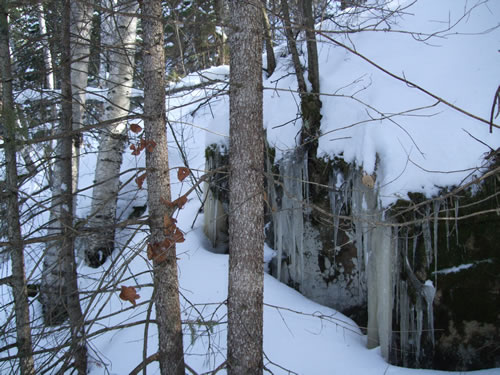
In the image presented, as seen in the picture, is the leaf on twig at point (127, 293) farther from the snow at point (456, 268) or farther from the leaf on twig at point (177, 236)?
the snow at point (456, 268)

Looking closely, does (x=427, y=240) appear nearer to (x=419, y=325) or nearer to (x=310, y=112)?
(x=419, y=325)

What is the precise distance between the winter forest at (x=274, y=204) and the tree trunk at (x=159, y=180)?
0.03 feet

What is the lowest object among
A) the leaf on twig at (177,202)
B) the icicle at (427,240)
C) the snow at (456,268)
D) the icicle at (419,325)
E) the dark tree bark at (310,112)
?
the icicle at (419,325)

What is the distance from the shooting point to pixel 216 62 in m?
11.4

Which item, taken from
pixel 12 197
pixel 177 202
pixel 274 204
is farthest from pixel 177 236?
pixel 274 204

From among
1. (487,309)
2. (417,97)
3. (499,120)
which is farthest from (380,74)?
(487,309)

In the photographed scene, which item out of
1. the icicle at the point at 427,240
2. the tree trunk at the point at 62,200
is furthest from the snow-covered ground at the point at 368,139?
the tree trunk at the point at 62,200

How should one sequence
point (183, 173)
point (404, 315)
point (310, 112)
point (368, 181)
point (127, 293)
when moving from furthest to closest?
point (310, 112), point (404, 315), point (368, 181), point (183, 173), point (127, 293)

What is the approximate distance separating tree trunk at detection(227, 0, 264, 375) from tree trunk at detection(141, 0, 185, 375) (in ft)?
1.36

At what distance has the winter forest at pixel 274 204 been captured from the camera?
2486 mm

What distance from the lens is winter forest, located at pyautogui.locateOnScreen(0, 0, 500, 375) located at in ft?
8.16

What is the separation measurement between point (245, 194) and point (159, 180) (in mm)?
599

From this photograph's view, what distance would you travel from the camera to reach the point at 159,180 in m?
2.63

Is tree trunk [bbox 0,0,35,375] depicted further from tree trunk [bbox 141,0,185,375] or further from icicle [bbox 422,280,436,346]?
icicle [bbox 422,280,436,346]
